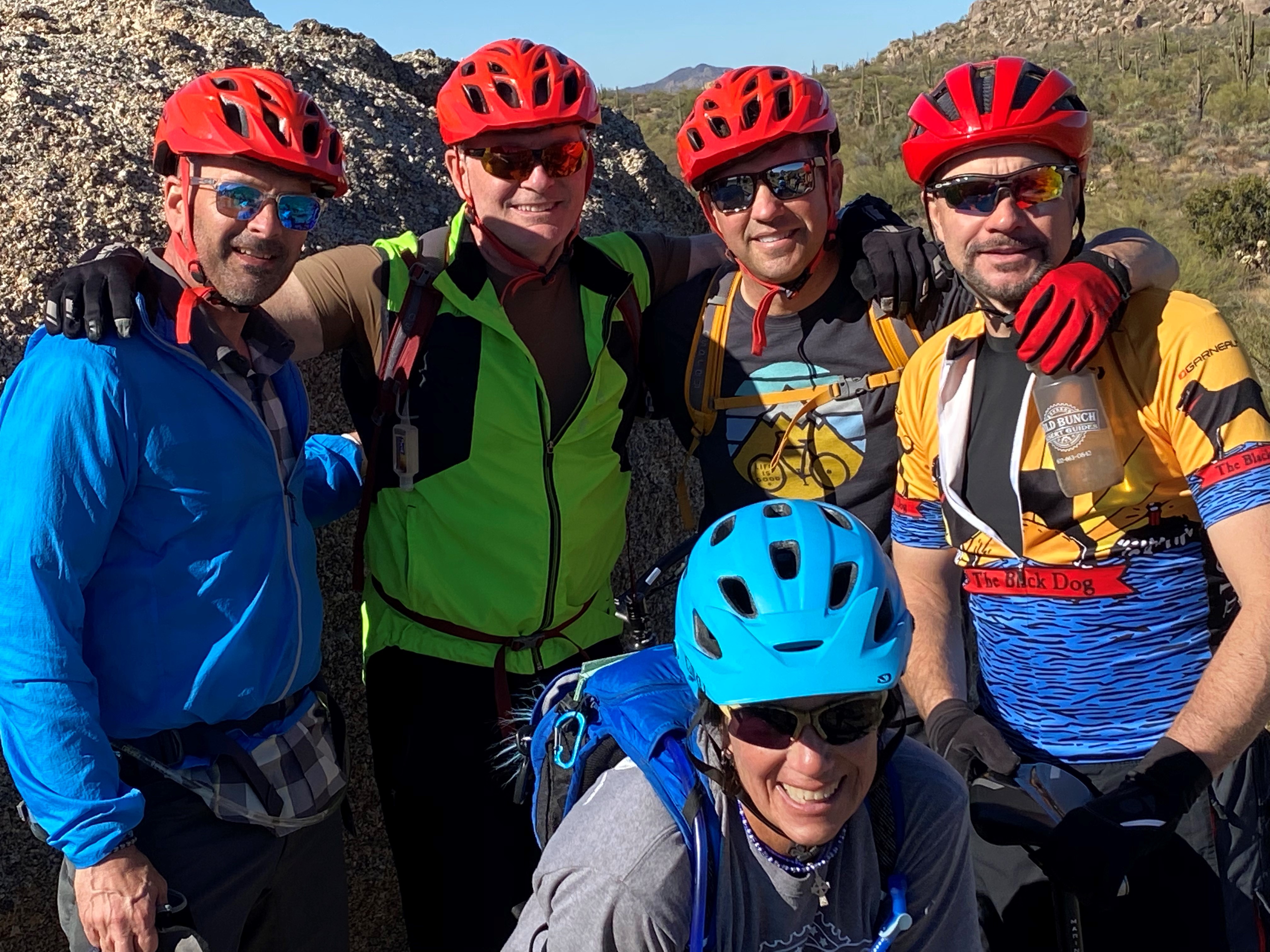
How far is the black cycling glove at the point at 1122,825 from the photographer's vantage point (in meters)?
2.50

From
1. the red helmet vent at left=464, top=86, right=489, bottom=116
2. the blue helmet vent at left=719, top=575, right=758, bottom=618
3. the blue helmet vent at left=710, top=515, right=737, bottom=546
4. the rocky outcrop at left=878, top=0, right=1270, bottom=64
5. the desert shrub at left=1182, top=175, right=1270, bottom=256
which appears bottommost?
the blue helmet vent at left=719, top=575, right=758, bottom=618

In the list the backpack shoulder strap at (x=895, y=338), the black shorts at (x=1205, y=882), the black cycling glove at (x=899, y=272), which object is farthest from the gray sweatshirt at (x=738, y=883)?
the black cycling glove at (x=899, y=272)

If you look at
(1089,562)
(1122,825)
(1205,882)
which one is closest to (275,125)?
(1089,562)

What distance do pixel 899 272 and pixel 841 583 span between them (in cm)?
157

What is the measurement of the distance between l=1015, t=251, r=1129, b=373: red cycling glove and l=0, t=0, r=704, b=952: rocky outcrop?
Answer: 216 cm

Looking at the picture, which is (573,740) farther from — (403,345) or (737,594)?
(403,345)

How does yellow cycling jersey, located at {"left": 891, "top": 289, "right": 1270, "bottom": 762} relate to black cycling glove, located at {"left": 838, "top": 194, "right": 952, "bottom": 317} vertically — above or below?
below

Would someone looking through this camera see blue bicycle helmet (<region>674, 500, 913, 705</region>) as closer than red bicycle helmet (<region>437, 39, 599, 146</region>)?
Yes

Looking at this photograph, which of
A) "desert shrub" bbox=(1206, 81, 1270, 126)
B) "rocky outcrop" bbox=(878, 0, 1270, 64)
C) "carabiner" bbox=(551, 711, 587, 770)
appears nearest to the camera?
"carabiner" bbox=(551, 711, 587, 770)

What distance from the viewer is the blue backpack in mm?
2180

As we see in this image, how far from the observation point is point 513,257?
12.0ft

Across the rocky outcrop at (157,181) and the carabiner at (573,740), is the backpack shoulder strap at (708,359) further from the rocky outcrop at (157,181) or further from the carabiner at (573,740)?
the carabiner at (573,740)

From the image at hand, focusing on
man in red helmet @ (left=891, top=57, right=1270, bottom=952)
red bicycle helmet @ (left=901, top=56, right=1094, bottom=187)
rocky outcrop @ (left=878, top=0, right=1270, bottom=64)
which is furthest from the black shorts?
rocky outcrop @ (left=878, top=0, right=1270, bottom=64)

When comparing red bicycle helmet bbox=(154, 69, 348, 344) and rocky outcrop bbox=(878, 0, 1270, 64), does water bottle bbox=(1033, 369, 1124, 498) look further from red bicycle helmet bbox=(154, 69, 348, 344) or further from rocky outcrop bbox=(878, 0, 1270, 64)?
rocky outcrop bbox=(878, 0, 1270, 64)
